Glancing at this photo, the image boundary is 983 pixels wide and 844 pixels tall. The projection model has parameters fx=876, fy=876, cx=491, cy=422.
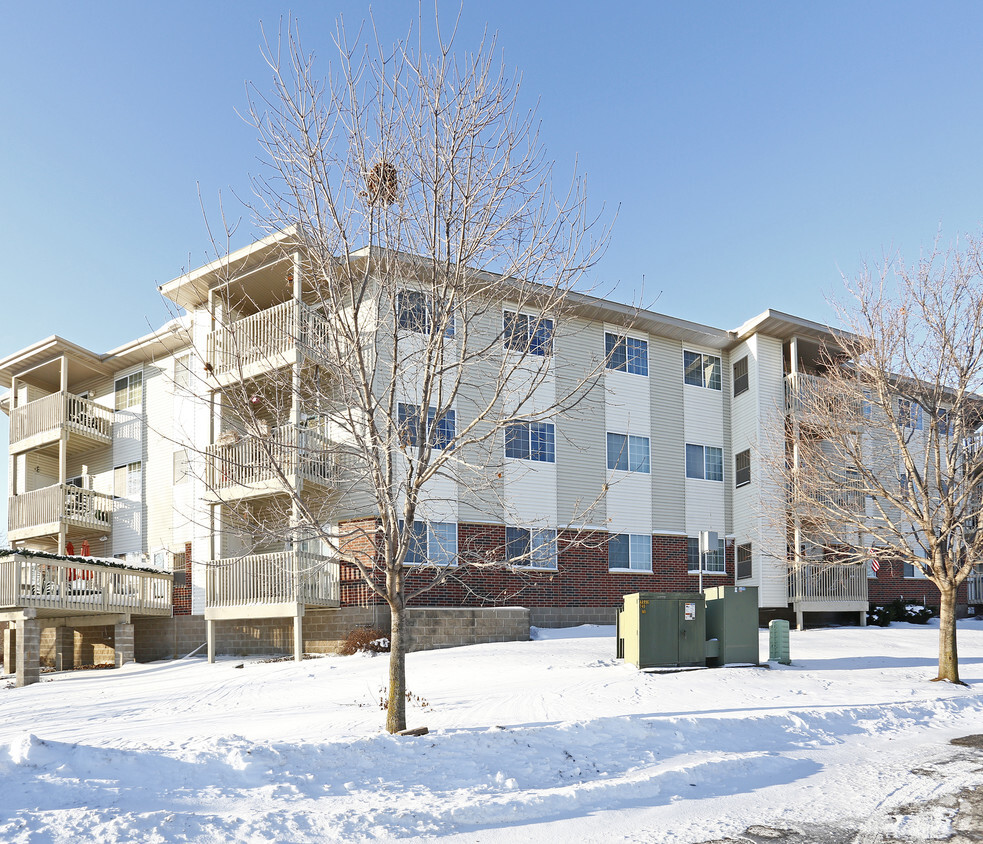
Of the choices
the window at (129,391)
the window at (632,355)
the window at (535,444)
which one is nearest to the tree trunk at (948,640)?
the window at (535,444)

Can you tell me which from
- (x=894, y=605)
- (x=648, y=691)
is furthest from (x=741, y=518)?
(x=648, y=691)

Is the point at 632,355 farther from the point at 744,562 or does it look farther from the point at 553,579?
the point at 553,579

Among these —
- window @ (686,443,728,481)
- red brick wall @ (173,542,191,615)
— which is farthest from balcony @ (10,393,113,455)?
window @ (686,443,728,481)

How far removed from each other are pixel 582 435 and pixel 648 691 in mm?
13293

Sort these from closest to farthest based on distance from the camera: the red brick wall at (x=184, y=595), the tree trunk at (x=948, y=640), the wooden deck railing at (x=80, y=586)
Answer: the tree trunk at (x=948, y=640) → the wooden deck railing at (x=80, y=586) → the red brick wall at (x=184, y=595)

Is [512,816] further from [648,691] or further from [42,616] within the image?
[42,616]

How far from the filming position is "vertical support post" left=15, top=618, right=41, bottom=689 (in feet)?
61.0

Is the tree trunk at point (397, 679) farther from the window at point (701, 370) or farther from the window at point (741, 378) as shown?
the window at point (741, 378)

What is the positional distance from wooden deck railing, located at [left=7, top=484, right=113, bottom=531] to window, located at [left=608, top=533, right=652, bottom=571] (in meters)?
15.4

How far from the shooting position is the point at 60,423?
2667 centimetres

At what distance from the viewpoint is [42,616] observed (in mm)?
21188

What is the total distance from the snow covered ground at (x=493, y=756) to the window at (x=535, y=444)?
9.17 metres

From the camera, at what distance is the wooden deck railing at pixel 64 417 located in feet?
88.0

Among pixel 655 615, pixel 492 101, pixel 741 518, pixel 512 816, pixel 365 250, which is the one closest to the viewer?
pixel 512 816
